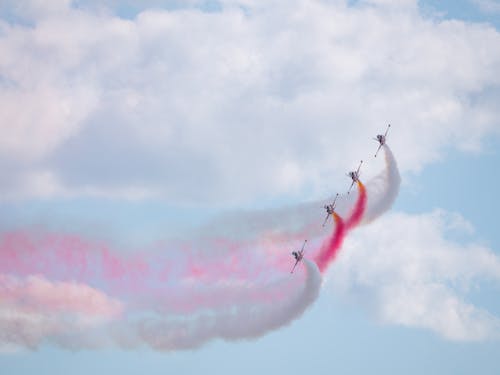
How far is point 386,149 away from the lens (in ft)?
302

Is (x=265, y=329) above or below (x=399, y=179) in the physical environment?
below

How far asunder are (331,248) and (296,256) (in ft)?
16.9

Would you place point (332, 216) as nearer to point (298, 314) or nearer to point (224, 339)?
point (298, 314)

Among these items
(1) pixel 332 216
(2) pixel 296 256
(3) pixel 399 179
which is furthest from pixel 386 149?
(2) pixel 296 256

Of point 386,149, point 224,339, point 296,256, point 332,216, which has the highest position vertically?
point 386,149

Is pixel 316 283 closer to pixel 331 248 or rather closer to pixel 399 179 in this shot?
pixel 331 248

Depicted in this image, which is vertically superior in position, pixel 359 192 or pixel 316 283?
pixel 359 192

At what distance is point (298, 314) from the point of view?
89562 mm

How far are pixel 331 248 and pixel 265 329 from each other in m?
12.7

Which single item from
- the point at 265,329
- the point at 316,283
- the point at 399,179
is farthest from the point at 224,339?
the point at 399,179

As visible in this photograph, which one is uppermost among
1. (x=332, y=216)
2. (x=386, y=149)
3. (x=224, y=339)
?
(x=386, y=149)

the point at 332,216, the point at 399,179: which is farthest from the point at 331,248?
the point at 399,179

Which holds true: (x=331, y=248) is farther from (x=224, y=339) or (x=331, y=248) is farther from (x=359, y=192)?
(x=224, y=339)

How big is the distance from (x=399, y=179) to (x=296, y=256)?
15.6 metres
